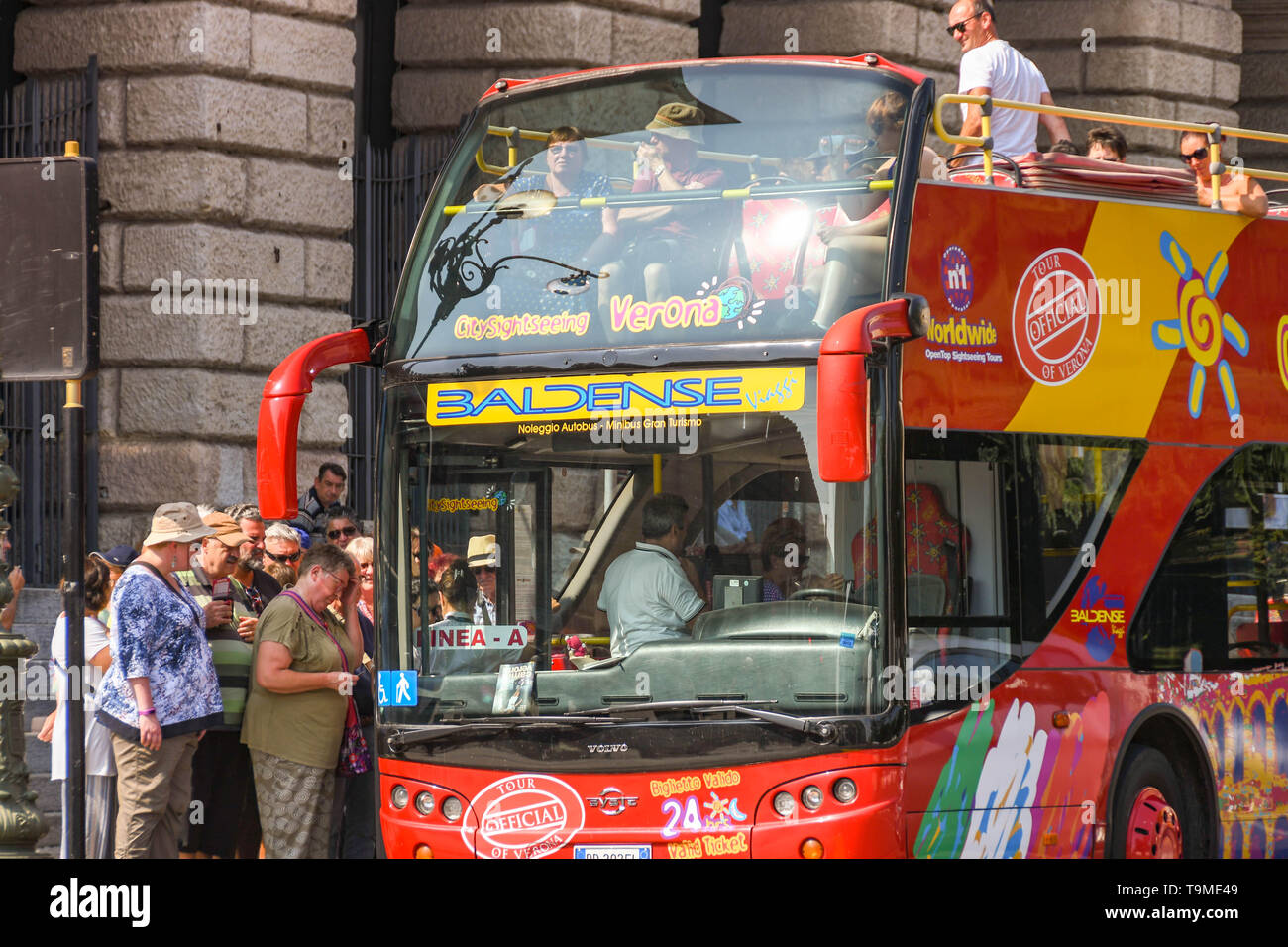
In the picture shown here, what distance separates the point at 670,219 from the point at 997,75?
2.91 meters

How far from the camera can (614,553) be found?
7383 mm

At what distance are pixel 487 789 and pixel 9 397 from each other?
5.96 m

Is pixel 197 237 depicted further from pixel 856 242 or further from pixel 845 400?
pixel 845 400

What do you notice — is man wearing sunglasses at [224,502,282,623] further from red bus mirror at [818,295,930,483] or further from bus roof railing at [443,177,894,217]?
red bus mirror at [818,295,930,483]

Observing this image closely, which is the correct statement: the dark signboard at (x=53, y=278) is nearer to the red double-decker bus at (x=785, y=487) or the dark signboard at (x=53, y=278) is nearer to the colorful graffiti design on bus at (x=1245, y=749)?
the red double-decker bus at (x=785, y=487)

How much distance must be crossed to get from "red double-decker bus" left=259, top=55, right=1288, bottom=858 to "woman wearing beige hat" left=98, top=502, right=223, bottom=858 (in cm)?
103

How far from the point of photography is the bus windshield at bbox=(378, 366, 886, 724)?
7047 mm

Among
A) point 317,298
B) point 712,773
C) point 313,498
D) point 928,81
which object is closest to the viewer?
point 712,773

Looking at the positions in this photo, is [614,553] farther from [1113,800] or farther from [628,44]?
[628,44]

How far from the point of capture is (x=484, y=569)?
7.68 meters

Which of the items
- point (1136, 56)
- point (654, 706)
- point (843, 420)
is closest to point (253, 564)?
point (654, 706)

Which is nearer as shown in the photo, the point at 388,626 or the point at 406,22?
the point at 388,626

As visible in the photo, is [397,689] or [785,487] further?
[397,689]

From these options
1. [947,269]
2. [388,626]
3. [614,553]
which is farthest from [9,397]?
[947,269]
